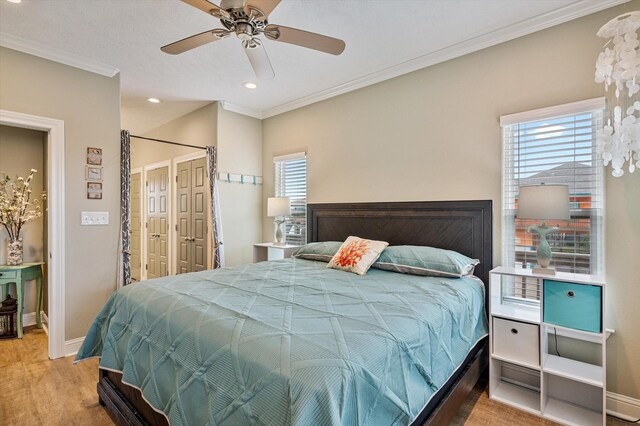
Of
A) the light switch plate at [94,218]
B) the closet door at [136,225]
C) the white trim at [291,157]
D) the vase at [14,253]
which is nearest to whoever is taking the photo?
the light switch plate at [94,218]

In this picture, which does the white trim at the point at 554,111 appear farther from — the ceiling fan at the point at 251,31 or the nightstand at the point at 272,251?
the nightstand at the point at 272,251

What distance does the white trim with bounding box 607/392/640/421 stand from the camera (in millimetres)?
2121

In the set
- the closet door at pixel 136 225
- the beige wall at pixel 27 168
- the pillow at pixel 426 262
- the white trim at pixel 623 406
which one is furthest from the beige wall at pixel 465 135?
the closet door at pixel 136 225

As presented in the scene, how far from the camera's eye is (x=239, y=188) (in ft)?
15.1

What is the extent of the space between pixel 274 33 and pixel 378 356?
191cm

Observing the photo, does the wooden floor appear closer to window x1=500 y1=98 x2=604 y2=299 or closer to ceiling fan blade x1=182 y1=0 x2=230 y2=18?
window x1=500 y1=98 x2=604 y2=299

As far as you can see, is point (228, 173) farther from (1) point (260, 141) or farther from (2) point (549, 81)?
(2) point (549, 81)

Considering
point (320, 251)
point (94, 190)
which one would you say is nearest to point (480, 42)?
point (320, 251)

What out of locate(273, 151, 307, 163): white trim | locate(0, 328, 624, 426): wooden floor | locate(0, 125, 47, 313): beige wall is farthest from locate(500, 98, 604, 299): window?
locate(0, 125, 47, 313): beige wall

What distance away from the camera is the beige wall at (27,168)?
12.2 ft

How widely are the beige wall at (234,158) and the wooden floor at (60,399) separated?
79.5 inches

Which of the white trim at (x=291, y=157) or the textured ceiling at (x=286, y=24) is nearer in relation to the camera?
the textured ceiling at (x=286, y=24)

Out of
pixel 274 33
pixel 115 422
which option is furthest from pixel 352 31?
pixel 115 422

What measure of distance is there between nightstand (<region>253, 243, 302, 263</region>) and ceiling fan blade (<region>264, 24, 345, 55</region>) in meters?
2.47
